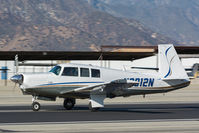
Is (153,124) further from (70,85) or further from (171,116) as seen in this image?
(70,85)

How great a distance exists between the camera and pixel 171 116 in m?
19.9

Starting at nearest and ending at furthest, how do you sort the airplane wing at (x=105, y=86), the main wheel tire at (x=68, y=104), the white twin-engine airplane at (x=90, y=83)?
the white twin-engine airplane at (x=90, y=83), the airplane wing at (x=105, y=86), the main wheel tire at (x=68, y=104)

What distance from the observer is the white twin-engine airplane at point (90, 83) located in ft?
70.5

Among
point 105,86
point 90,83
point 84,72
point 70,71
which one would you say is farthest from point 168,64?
point 70,71

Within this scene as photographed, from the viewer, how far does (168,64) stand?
77.7 feet

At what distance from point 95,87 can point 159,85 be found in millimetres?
3744

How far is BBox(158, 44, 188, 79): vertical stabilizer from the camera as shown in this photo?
77.4 ft

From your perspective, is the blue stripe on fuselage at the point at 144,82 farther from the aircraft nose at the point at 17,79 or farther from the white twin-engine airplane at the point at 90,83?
the aircraft nose at the point at 17,79

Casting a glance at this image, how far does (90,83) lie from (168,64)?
4489 millimetres

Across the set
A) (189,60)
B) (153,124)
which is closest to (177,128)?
(153,124)

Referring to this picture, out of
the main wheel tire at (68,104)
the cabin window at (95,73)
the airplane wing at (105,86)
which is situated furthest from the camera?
the main wheel tire at (68,104)

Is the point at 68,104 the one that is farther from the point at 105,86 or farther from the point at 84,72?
the point at 105,86

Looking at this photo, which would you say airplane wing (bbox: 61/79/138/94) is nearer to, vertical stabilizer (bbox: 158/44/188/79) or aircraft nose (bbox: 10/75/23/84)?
aircraft nose (bbox: 10/75/23/84)

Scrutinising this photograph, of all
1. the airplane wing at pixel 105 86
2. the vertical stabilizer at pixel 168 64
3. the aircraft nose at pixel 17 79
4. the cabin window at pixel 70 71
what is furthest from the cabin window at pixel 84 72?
the vertical stabilizer at pixel 168 64
